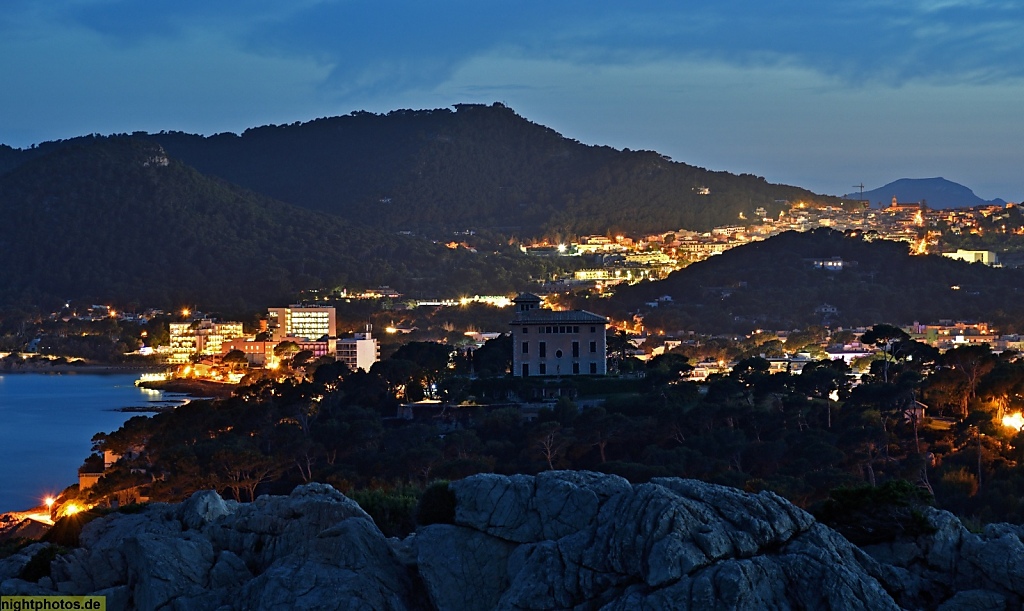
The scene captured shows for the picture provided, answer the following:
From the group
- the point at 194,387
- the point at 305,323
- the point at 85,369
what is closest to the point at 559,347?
the point at 194,387

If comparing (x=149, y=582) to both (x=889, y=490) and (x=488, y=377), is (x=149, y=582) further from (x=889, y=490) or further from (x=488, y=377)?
(x=488, y=377)

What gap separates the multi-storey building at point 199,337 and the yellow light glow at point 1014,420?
5647cm

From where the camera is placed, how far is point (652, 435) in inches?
1065

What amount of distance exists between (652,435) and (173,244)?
94.2 m

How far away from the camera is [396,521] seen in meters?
14.7

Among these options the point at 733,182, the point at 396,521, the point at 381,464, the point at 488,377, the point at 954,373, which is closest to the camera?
the point at 396,521

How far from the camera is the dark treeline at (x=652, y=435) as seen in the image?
23219 mm

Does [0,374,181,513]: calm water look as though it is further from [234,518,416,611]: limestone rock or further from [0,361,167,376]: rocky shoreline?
[234,518,416,611]: limestone rock

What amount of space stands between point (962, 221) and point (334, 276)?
4192cm

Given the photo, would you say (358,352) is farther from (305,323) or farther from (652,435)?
(652,435)

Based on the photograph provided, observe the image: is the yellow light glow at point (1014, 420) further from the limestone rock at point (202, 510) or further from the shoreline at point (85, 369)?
the shoreline at point (85, 369)

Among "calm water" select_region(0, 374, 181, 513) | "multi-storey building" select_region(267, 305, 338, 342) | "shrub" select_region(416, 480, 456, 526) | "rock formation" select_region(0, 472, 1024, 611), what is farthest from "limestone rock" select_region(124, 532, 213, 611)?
"multi-storey building" select_region(267, 305, 338, 342)

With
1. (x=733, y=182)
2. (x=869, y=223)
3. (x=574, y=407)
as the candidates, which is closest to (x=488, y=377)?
(x=574, y=407)

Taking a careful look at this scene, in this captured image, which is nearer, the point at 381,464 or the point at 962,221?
the point at 381,464
